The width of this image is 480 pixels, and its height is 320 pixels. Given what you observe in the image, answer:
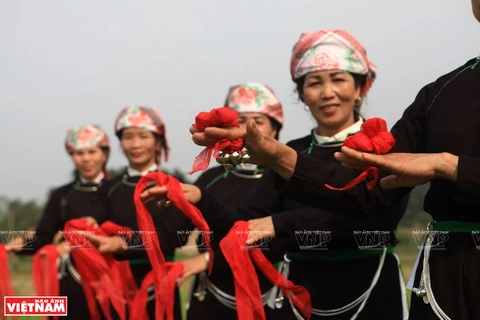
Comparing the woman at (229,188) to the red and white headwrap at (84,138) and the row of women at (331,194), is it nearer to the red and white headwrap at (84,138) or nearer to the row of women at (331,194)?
the row of women at (331,194)

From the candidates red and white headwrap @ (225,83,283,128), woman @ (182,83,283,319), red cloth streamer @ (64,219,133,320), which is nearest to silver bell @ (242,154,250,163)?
woman @ (182,83,283,319)

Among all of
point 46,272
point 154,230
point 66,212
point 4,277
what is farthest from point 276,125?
point 66,212

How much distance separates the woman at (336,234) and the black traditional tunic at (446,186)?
726 millimetres

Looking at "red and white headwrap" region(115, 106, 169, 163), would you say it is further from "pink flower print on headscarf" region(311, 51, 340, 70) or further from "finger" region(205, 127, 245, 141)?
"finger" region(205, 127, 245, 141)

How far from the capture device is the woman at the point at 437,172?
247cm

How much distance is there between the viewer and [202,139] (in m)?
2.61

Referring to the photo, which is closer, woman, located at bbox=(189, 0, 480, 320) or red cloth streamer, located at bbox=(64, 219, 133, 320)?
woman, located at bbox=(189, 0, 480, 320)

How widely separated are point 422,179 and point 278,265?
8.25 ft

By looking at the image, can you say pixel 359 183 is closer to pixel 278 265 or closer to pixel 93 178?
pixel 278 265

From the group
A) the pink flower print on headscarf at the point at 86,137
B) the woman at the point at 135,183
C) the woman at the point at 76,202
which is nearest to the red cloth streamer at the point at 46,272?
the woman at the point at 76,202

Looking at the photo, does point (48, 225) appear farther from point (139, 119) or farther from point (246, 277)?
point (246, 277)

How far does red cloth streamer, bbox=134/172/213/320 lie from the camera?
3943 millimetres

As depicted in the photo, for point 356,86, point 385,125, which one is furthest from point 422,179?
point 356,86

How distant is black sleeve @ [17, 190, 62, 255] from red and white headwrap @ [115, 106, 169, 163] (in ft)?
5.11
